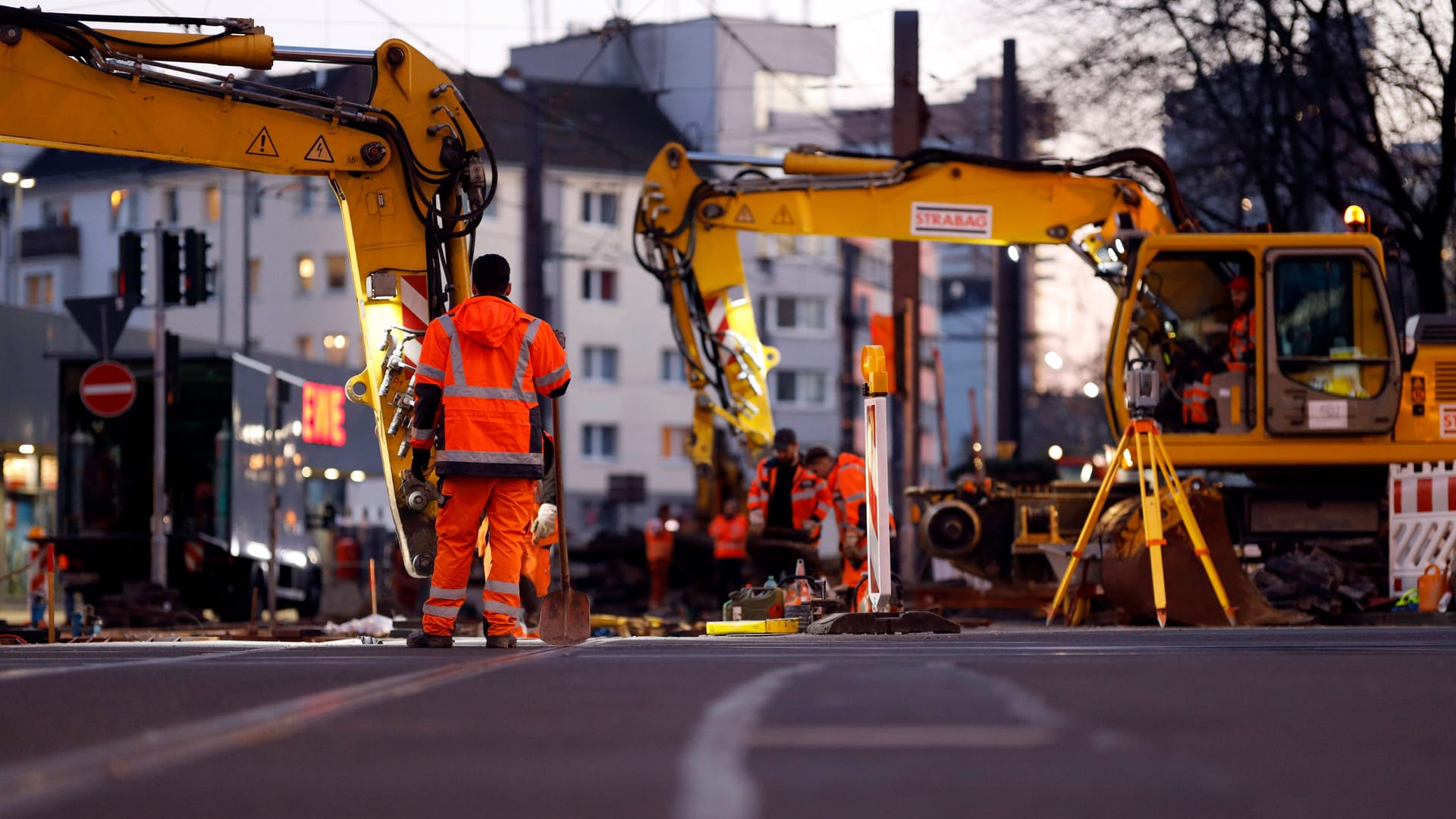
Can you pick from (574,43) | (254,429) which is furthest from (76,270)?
(254,429)

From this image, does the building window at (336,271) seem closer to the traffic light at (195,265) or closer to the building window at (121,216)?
the building window at (121,216)

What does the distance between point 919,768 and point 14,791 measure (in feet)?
6.03

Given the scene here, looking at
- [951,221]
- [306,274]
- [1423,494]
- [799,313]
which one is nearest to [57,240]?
[306,274]

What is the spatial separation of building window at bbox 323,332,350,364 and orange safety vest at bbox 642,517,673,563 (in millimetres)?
45933

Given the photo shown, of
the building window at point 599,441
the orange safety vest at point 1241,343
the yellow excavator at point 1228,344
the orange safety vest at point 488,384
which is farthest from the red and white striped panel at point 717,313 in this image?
the building window at point 599,441

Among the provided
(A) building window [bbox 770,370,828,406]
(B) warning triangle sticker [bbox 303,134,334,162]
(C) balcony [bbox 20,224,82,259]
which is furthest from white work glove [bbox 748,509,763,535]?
(A) building window [bbox 770,370,828,406]

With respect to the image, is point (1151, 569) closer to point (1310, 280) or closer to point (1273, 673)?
point (1310, 280)

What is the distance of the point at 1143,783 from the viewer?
4.54 m

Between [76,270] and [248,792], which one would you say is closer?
[248,792]

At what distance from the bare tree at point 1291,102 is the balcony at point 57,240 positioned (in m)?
57.8

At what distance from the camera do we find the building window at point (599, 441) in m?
82.3

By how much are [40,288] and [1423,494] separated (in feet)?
241

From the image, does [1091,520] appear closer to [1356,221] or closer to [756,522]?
[1356,221]

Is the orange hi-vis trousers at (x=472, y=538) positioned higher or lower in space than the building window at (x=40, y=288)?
lower
